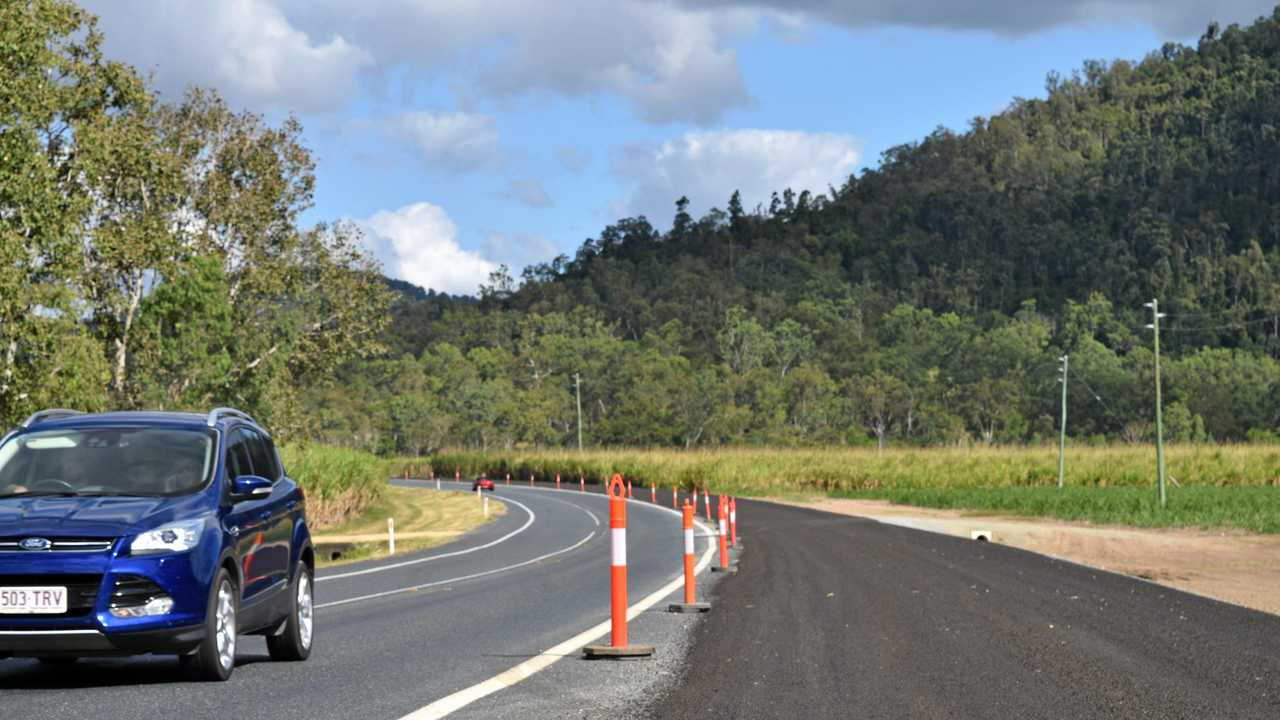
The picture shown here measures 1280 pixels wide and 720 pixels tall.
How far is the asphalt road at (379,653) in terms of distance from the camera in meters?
9.17

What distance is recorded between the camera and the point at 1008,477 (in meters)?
69.2

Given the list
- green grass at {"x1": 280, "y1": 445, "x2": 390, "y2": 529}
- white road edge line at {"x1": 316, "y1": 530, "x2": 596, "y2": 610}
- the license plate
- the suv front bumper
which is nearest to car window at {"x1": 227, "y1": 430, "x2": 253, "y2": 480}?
the suv front bumper

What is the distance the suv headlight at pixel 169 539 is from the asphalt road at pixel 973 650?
10.5 feet

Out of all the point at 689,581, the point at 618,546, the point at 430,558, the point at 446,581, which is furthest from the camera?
the point at 430,558

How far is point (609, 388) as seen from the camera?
150750 mm

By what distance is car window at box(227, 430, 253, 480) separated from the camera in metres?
11.0

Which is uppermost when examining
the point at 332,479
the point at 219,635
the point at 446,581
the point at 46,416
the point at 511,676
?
the point at 46,416

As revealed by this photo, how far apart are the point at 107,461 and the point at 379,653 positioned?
278 centimetres

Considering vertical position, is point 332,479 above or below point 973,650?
below

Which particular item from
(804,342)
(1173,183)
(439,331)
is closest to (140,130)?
(804,342)

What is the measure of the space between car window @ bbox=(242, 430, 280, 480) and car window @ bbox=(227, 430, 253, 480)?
15 centimetres

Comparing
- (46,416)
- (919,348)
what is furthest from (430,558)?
(919,348)

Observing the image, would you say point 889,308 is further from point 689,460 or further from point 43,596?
point 43,596

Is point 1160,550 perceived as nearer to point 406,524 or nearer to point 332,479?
point 332,479
